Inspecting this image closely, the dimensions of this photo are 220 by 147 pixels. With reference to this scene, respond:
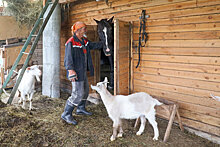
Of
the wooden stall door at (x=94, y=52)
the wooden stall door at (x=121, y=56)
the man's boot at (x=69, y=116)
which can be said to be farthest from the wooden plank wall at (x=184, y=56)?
the man's boot at (x=69, y=116)

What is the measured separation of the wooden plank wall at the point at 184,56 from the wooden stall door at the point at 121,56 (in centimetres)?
24

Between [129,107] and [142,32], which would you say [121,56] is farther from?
[129,107]

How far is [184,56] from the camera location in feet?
13.0

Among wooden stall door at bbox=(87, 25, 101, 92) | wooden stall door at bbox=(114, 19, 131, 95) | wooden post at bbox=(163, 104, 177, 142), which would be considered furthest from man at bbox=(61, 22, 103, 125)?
wooden post at bbox=(163, 104, 177, 142)

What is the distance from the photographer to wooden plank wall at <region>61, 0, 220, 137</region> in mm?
3609

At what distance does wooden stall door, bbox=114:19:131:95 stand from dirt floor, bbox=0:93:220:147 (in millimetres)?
898

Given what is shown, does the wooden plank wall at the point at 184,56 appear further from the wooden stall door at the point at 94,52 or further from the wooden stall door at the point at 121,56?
the wooden stall door at the point at 94,52

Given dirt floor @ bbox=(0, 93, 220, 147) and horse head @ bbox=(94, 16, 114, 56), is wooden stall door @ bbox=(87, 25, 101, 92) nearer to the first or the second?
horse head @ bbox=(94, 16, 114, 56)

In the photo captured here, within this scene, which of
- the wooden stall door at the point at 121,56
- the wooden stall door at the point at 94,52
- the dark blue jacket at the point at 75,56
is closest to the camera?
the dark blue jacket at the point at 75,56

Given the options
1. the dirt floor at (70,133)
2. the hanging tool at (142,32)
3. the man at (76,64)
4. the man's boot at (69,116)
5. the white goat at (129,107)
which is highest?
the hanging tool at (142,32)

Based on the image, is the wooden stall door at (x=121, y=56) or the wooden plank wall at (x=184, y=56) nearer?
the wooden plank wall at (x=184, y=56)

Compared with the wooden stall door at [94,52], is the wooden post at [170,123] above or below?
below

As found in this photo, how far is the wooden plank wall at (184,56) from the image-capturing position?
142 inches

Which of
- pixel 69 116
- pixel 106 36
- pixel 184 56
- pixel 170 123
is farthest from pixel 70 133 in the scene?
pixel 184 56
